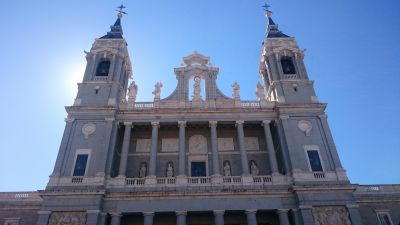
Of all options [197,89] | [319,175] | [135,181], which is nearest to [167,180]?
[135,181]

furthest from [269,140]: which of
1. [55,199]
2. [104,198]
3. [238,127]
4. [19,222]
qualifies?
[19,222]

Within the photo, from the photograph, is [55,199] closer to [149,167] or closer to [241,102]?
[149,167]

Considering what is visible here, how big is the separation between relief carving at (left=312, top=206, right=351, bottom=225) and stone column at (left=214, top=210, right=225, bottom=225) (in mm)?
6332

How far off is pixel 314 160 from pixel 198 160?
938 cm

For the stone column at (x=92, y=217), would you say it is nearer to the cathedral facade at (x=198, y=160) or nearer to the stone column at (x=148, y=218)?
the cathedral facade at (x=198, y=160)

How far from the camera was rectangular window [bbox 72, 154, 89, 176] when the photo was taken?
2667 cm

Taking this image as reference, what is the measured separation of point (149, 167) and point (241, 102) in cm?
1005

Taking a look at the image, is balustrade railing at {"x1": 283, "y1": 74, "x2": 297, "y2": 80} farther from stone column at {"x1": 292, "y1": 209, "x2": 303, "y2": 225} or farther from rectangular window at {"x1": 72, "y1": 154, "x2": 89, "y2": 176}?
rectangular window at {"x1": 72, "y1": 154, "x2": 89, "y2": 176}

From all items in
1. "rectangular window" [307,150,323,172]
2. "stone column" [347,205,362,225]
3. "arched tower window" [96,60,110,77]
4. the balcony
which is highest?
"arched tower window" [96,60,110,77]

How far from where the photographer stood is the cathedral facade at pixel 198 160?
2504 centimetres

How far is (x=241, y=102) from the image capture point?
31688 mm

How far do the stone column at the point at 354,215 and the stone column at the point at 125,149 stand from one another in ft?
54.5

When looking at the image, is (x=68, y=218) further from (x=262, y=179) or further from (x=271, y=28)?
(x=271, y=28)

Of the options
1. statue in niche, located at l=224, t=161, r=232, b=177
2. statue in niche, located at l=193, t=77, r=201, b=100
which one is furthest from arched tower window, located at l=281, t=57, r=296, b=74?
statue in niche, located at l=224, t=161, r=232, b=177
